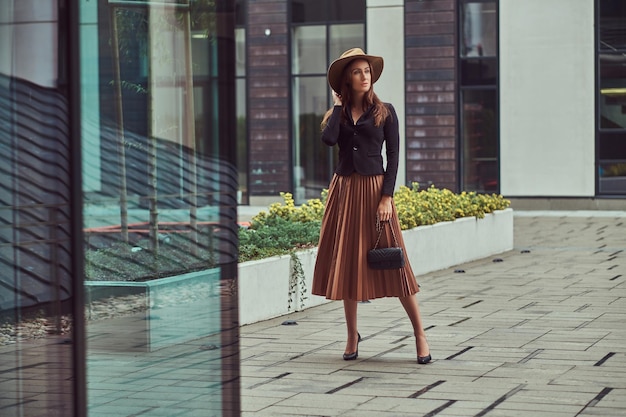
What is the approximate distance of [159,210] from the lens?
425cm

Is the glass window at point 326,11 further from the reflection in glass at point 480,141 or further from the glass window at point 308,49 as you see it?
the reflection in glass at point 480,141

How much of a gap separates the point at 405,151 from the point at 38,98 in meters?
19.8

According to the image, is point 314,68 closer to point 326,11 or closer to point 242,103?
point 326,11

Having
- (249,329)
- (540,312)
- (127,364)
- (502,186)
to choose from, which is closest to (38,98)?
(127,364)

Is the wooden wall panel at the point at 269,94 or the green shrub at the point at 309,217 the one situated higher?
the wooden wall panel at the point at 269,94

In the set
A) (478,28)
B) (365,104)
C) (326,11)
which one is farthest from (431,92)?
(365,104)

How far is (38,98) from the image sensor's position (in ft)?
13.2

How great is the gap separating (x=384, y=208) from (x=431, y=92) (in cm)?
1619

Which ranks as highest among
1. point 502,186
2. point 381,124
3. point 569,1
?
point 569,1

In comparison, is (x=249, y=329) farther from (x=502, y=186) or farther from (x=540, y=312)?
(x=502, y=186)

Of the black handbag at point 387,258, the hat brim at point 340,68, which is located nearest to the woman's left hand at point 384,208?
the black handbag at point 387,258

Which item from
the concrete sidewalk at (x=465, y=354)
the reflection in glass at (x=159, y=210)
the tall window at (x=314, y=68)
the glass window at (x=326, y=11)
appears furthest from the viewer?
the tall window at (x=314, y=68)

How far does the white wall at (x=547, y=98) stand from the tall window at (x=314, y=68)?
9.70ft

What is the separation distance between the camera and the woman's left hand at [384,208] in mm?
7387
